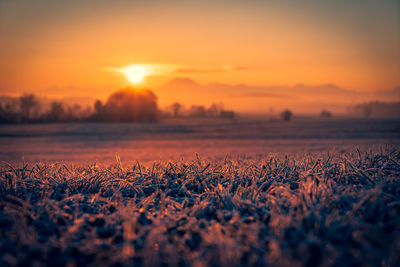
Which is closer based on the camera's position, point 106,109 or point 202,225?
point 202,225

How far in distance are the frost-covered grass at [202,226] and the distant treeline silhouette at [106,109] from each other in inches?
1903

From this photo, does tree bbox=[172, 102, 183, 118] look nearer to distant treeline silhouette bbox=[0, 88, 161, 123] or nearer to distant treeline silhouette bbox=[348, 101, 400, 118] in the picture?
distant treeline silhouette bbox=[0, 88, 161, 123]

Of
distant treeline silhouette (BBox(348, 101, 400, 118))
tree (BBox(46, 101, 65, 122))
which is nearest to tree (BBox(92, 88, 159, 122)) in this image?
tree (BBox(46, 101, 65, 122))

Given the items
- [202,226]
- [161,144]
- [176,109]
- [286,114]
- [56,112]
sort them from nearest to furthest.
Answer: [202,226] → [161,144] → [56,112] → [286,114] → [176,109]

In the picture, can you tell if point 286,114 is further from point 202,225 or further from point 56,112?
point 202,225

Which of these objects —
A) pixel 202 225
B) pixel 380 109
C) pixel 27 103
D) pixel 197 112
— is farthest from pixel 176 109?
pixel 380 109

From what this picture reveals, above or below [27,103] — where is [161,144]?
below

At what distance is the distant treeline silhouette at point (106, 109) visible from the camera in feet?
153

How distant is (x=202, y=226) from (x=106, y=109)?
168ft

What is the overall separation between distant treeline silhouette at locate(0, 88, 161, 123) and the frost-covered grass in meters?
48.3

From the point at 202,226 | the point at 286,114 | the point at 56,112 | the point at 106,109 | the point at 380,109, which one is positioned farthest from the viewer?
the point at 380,109

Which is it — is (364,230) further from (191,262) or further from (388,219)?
(191,262)

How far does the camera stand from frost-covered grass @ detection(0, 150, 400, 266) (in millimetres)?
1551

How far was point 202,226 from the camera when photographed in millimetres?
1988
